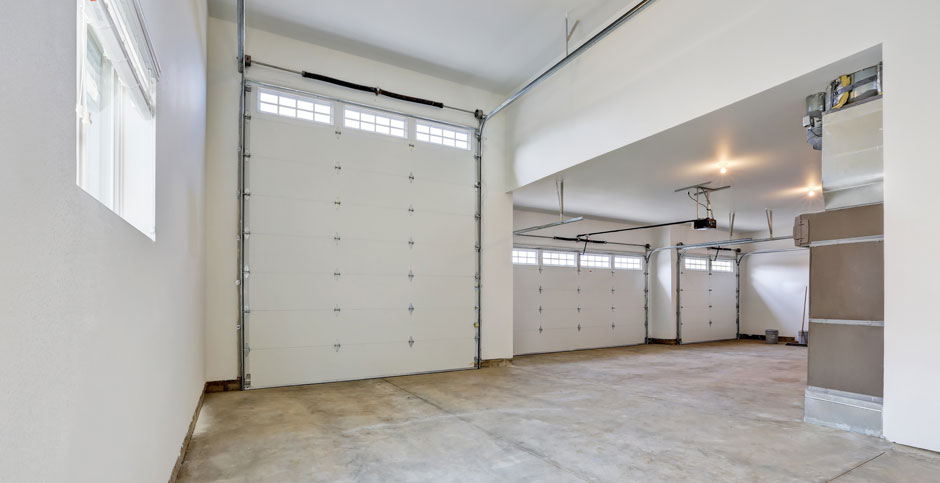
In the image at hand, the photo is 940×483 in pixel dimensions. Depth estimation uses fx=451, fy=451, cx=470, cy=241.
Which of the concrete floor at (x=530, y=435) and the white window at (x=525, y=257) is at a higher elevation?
the white window at (x=525, y=257)

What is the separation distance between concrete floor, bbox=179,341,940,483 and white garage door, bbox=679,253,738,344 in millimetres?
5757

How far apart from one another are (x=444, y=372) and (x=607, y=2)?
5.34 metres

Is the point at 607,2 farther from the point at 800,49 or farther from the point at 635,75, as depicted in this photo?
the point at 800,49

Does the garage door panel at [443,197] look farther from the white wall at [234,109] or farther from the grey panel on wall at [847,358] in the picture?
the grey panel on wall at [847,358]

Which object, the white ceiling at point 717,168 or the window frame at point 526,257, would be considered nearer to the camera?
the white ceiling at point 717,168

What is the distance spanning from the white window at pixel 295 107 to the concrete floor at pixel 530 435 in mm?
3537

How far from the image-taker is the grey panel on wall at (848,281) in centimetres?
371

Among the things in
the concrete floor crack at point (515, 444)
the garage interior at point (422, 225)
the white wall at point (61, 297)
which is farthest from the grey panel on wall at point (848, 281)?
the white wall at point (61, 297)

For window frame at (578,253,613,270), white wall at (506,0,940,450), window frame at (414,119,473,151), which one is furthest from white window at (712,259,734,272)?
white wall at (506,0,940,450)

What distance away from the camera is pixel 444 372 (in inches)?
270

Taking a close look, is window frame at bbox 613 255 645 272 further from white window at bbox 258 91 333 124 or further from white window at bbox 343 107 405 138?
white window at bbox 258 91 333 124

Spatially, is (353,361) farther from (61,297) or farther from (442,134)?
(61,297)

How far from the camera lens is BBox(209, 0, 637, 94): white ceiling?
5.14 metres

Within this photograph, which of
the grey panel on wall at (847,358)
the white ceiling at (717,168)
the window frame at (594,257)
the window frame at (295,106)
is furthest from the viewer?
the window frame at (594,257)
